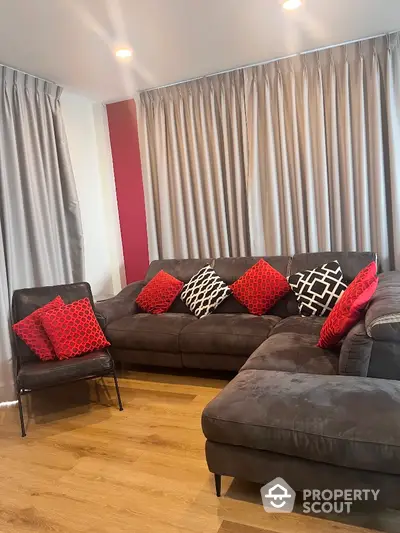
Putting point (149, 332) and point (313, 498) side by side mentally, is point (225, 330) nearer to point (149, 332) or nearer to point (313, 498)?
point (149, 332)

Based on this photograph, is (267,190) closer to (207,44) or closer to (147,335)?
(207,44)

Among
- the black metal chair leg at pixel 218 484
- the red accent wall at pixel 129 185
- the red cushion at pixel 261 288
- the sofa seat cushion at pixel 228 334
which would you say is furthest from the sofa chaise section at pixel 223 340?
the red accent wall at pixel 129 185

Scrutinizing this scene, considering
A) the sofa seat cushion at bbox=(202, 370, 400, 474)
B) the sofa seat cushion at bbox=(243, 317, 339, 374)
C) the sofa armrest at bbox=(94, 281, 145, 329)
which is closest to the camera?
the sofa seat cushion at bbox=(202, 370, 400, 474)

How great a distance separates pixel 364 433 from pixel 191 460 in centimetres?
106

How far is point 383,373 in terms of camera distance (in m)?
2.11

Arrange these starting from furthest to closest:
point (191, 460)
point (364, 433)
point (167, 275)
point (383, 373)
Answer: point (167, 275) → point (191, 460) → point (383, 373) → point (364, 433)

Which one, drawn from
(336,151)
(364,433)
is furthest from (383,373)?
(336,151)

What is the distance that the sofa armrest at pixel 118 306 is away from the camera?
3.68m

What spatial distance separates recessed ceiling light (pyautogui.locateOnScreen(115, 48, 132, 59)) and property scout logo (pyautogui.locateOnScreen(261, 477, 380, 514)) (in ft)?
9.92

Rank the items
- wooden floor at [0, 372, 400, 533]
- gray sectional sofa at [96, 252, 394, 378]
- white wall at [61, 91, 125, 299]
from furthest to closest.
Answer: white wall at [61, 91, 125, 299]
gray sectional sofa at [96, 252, 394, 378]
wooden floor at [0, 372, 400, 533]

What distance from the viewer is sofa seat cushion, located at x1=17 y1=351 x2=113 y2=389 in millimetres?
2920

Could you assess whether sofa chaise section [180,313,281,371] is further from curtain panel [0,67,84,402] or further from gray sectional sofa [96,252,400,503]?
curtain panel [0,67,84,402]

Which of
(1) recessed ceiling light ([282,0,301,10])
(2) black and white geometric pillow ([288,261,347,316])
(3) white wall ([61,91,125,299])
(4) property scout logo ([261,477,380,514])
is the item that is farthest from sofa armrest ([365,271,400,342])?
(3) white wall ([61,91,125,299])

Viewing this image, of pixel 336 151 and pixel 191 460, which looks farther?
pixel 336 151
